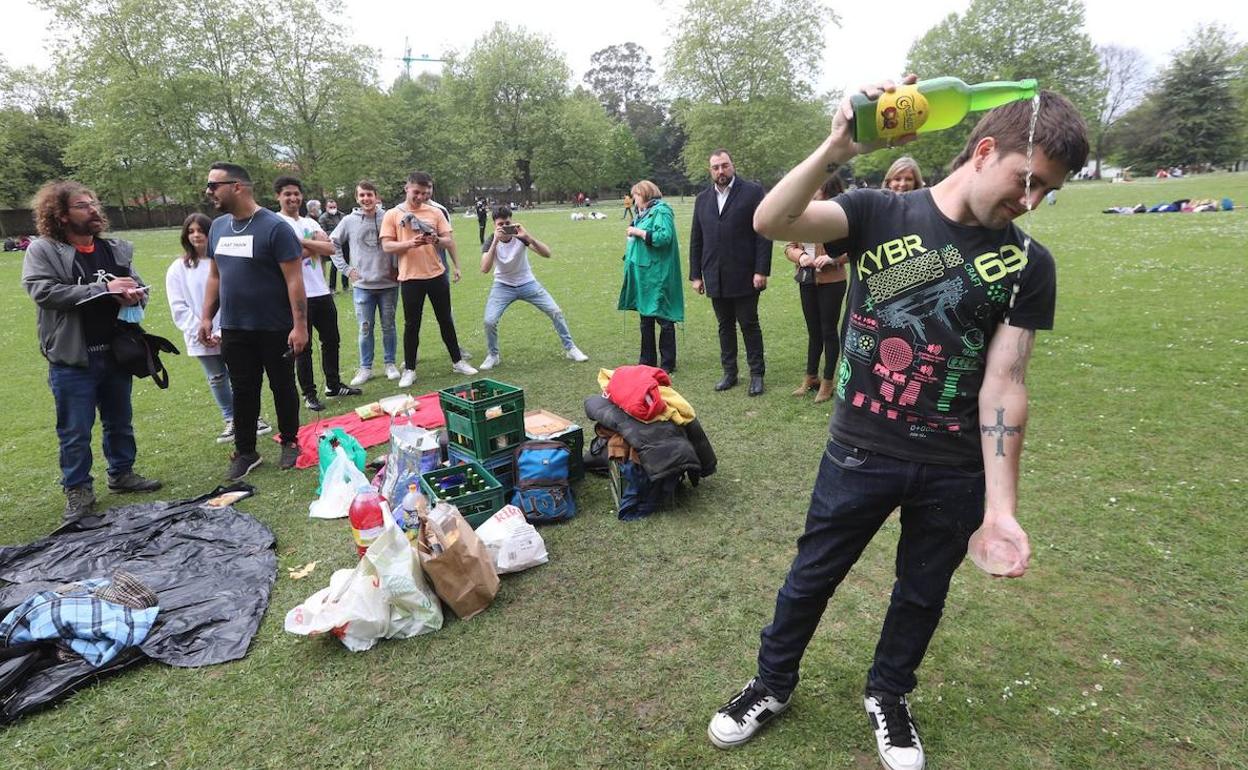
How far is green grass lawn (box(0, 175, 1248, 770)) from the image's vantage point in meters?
2.44

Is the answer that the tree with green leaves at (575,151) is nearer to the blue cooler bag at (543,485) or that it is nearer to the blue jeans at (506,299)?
the blue jeans at (506,299)

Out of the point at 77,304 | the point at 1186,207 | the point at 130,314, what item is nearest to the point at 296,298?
the point at 130,314

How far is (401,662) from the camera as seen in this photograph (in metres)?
2.93

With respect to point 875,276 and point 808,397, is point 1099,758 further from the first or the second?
point 808,397

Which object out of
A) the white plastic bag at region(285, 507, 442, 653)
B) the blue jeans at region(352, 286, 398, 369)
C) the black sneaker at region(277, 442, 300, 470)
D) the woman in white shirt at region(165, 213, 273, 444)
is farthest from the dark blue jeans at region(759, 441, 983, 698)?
the blue jeans at region(352, 286, 398, 369)

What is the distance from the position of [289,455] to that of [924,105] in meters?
5.16

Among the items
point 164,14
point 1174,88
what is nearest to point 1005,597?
point 164,14

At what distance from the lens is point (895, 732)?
232 centimetres

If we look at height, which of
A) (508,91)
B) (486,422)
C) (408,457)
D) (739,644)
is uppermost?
(508,91)

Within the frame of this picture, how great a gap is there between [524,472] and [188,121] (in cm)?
4054

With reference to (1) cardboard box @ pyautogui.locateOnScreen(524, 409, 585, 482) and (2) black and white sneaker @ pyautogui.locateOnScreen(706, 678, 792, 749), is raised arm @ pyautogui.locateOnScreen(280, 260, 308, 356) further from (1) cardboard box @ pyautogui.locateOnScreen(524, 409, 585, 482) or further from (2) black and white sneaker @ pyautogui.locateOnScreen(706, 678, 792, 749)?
(2) black and white sneaker @ pyautogui.locateOnScreen(706, 678, 792, 749)

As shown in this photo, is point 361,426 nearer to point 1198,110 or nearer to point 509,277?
point 509,277

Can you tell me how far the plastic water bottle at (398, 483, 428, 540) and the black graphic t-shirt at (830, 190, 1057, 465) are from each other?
8.09ft

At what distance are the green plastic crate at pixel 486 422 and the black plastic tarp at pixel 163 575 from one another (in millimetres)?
1333
